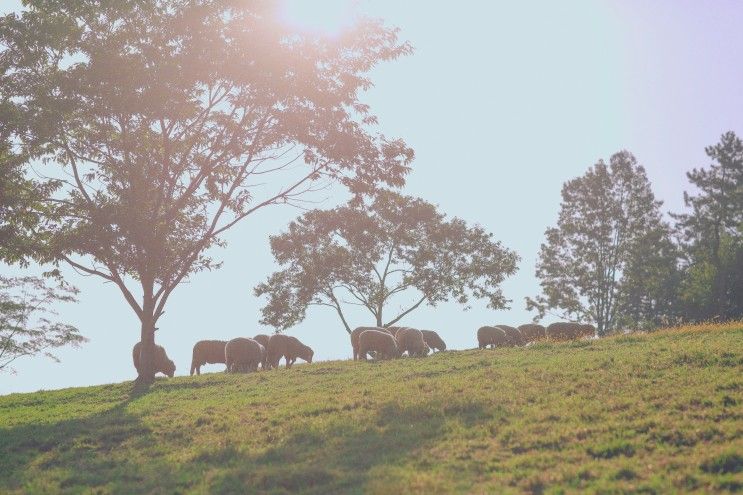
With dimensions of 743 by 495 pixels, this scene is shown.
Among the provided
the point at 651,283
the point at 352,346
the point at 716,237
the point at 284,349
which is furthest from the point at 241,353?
the point at 716,237

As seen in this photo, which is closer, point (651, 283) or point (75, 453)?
point (75, 453)

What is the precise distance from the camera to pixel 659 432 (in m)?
12.2

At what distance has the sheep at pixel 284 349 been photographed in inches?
1427

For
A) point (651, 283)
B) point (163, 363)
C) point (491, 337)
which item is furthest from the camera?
point (651, 283)

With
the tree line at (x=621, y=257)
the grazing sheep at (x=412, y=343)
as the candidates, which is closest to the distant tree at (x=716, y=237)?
the tree line at (x=621, y=257)

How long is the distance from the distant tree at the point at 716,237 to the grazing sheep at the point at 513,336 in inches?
756

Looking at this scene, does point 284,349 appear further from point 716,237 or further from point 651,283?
point 716,237

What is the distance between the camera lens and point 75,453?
15188 millimetres

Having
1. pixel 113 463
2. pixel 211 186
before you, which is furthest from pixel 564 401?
pixel 211 186

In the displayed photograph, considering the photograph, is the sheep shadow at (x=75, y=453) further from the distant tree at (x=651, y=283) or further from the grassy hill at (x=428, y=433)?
the distant tree at (x=651, y=283)

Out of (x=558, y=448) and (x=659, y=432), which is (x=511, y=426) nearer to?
(x=558, y=448)

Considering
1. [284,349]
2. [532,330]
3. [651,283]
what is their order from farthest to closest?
[651,283] < [532,330] < [284,349]

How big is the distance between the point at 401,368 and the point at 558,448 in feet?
42.3

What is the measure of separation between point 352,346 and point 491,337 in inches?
359
